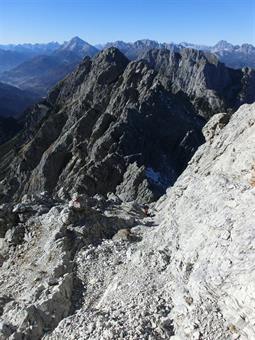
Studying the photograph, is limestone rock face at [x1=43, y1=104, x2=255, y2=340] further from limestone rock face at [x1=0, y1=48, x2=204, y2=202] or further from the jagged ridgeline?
limestone rock face at [x1=0, y1=48, x2=204, y2=202]

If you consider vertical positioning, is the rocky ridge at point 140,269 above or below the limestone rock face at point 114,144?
above

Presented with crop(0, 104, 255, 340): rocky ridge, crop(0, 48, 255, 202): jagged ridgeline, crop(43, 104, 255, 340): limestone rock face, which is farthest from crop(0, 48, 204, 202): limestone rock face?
crop(43, 104, 255, 340): limestone rock face

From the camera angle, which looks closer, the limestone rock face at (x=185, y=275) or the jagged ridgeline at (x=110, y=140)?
the limestone rock face at (x=185, y=275)

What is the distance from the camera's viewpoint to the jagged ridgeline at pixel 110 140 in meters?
69.4

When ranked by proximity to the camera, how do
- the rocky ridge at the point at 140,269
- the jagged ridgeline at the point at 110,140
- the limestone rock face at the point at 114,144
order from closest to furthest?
the rocky ridge at the point at 140,269 → the limestone rock face at the point at 114,144 → the jagged ridgeline at the point at 110,140

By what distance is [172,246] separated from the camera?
846 inches

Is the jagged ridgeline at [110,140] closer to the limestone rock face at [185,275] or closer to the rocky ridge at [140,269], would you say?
the rocky ridge at [140,269]

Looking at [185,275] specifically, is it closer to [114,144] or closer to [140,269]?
[140,269]

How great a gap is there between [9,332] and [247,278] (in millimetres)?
9504

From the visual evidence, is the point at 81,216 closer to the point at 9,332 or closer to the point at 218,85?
the point at 9,332

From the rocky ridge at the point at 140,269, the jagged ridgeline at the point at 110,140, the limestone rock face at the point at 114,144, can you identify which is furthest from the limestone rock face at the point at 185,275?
the limestone rock face at the point at 114,144


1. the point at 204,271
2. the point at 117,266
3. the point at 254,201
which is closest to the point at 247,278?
the point at 204,271

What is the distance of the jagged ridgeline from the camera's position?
69.4m

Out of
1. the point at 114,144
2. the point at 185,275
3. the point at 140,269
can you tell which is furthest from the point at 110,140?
the point at 185,275
